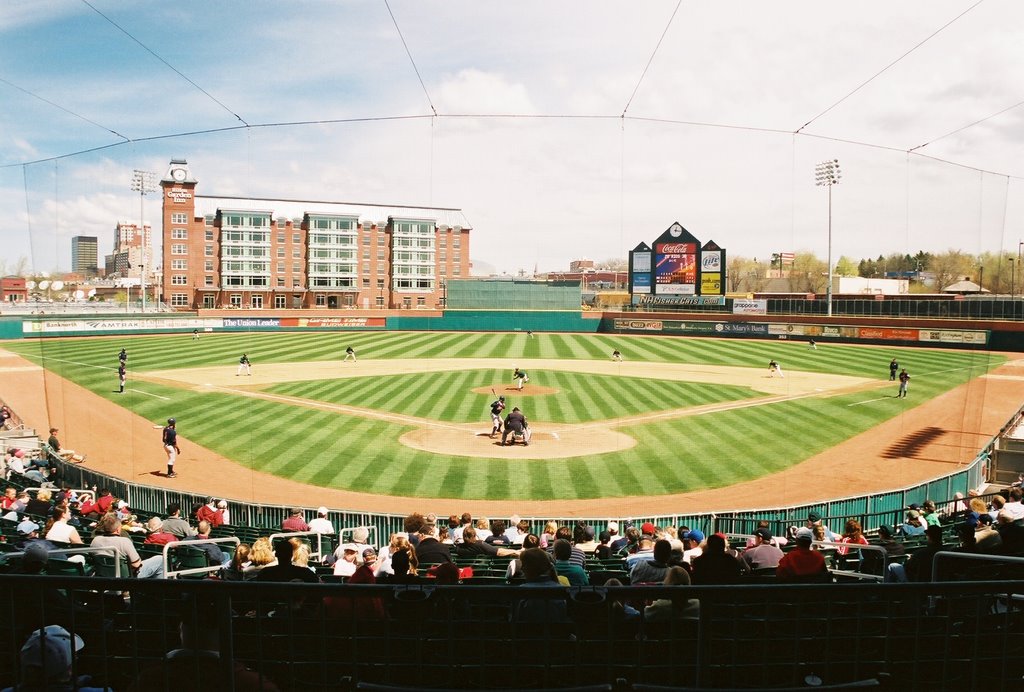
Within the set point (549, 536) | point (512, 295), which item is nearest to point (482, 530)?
point (549, 536)

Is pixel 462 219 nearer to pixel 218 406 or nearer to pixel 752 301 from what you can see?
pixel 752 301

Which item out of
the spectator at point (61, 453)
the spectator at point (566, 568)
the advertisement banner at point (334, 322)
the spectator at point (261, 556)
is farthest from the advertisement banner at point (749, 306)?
the spectator at point (261, 556)

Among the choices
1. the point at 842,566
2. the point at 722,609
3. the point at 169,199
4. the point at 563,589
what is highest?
the point at 169,199

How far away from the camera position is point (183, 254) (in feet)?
186

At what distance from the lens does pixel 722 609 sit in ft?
15.7

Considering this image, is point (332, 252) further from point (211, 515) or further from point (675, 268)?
point (211, 515)

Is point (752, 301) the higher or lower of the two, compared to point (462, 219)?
lower

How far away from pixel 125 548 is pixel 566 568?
5.66 m

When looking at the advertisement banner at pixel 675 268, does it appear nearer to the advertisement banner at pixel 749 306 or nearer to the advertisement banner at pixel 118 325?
the advertisement banner at pixel 749 306

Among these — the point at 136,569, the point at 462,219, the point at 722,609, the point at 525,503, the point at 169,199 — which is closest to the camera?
the point at 722,609

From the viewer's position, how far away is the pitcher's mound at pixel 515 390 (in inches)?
1316

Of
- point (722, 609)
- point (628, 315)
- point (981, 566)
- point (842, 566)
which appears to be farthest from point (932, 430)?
point (628, 315)

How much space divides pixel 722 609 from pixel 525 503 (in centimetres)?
1360

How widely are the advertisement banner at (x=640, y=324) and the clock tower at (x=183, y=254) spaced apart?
3846cm
